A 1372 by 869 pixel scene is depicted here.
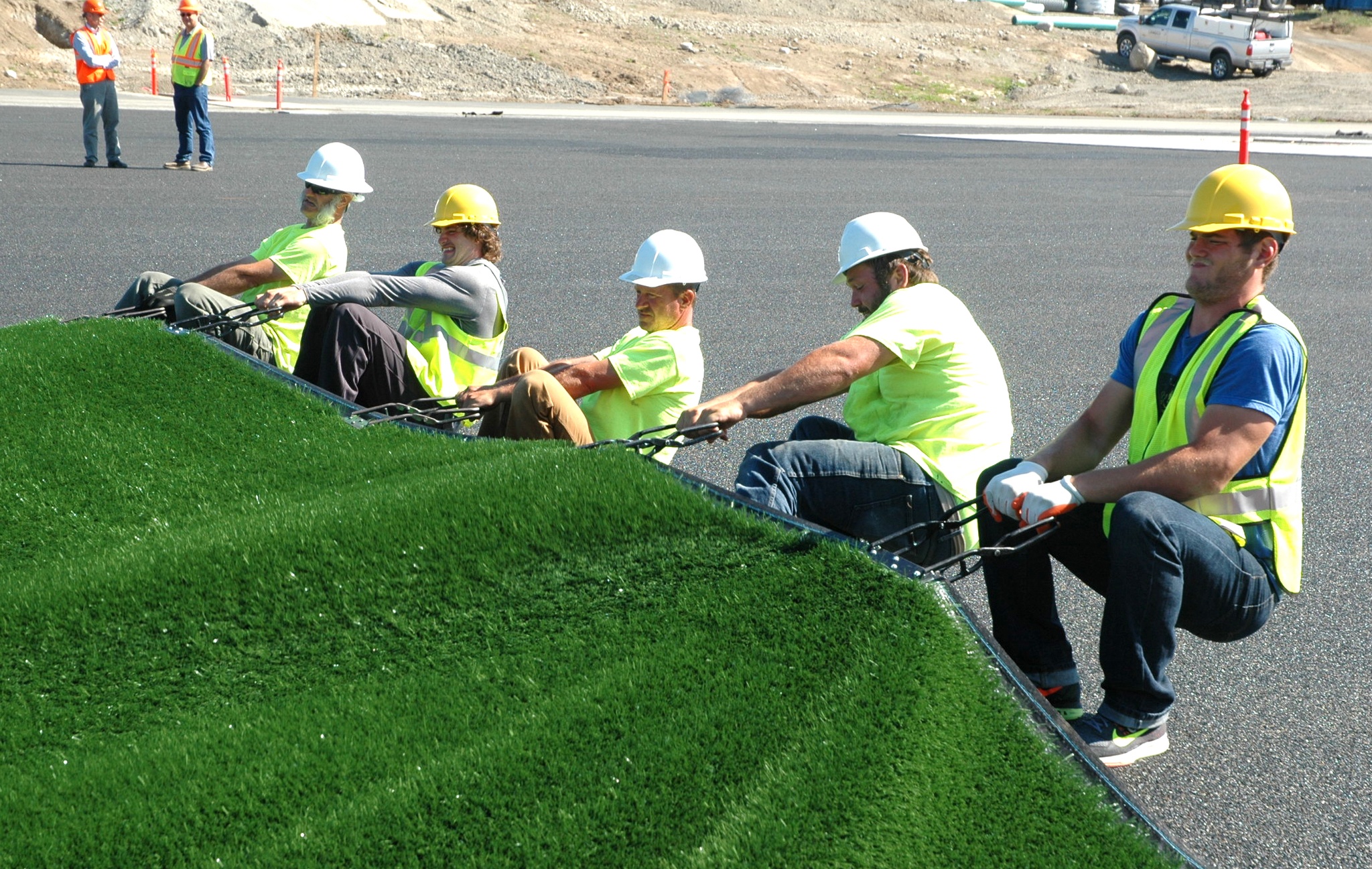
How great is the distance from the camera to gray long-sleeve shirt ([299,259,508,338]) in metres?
5.16

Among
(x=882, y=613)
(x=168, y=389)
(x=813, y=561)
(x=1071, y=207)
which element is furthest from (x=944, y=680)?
(x=1071, y=207)

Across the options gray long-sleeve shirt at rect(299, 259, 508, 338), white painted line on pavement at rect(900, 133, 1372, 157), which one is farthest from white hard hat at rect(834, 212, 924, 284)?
white painted line on pavement at rect(900, 133, 1372, 157)

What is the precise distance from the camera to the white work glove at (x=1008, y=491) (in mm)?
3361

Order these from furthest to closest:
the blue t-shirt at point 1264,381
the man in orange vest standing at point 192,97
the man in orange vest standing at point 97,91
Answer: the man in orange vest standing at point 192,97
the man in orange vest standing at point 97,91
the blue t-shirt at point 1264,381

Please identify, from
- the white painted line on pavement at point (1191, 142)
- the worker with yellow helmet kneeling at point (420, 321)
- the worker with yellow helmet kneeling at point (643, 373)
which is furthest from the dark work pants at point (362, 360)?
the white painted line on pavement at point (1191, 142)

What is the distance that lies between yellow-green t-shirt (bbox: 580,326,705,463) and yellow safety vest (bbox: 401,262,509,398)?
2.79 feet

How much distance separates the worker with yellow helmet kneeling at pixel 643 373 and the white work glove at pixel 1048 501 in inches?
59.8

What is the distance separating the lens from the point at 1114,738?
3332mm

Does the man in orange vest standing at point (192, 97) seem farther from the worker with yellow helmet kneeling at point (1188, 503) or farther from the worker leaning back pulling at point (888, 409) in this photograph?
the worker with yellow helmet kneeling at point (1188, 503)

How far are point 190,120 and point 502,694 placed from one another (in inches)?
581

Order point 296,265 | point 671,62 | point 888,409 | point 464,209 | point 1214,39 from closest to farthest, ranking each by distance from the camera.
Result: point 888,409, point 464,209, point 296,265, point 671,62, point 1214,39

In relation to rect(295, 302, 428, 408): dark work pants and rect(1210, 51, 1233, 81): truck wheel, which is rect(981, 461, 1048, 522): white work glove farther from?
rect(1210, 51, 1233, 81): truck wheel

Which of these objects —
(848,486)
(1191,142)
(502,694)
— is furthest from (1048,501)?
(1191,142)

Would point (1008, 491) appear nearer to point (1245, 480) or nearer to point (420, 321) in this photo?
point (1245, 480)
